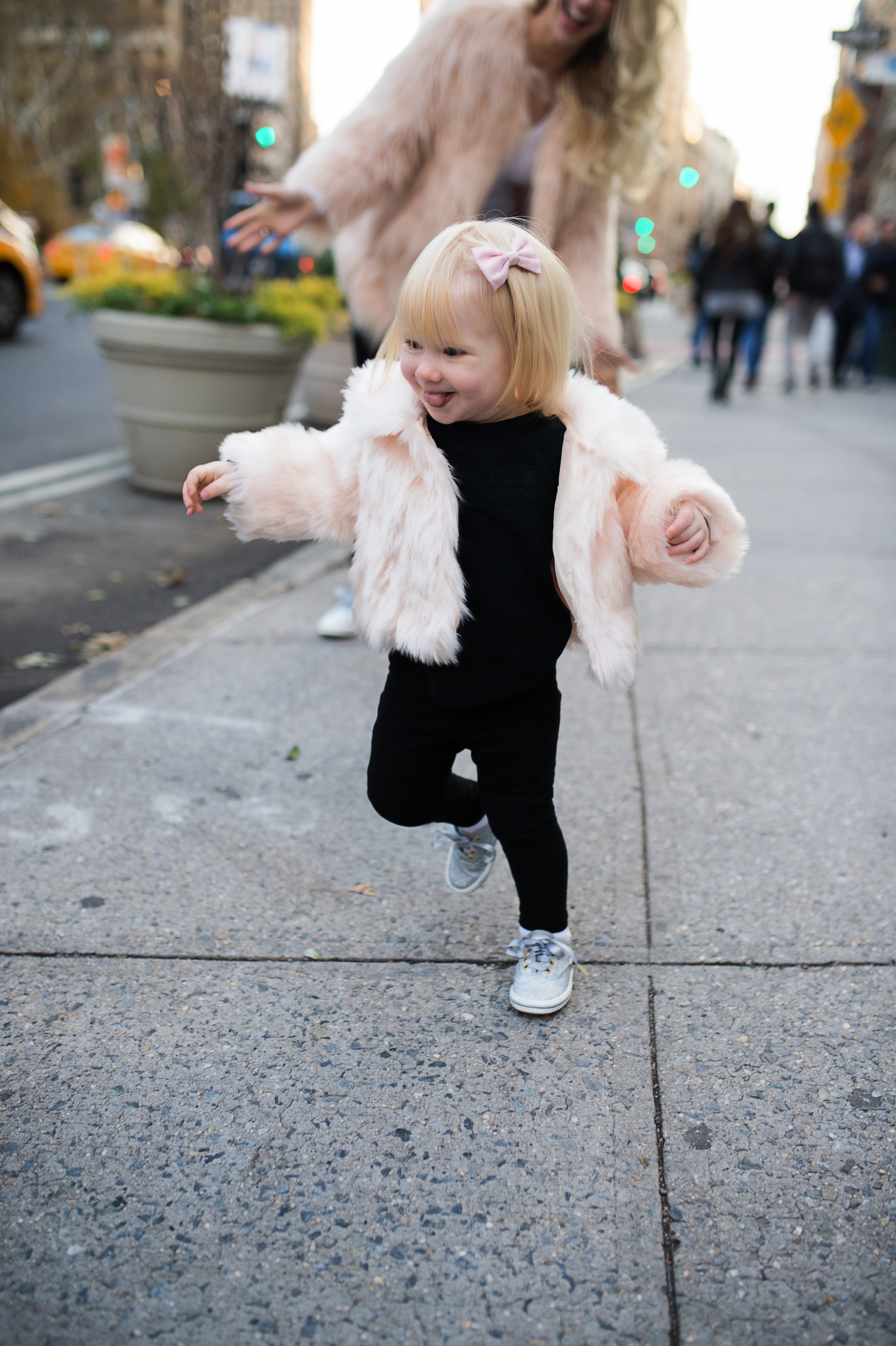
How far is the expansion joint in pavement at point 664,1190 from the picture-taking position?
1.51 m

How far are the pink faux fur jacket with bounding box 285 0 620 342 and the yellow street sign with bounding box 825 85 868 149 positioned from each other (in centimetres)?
1407

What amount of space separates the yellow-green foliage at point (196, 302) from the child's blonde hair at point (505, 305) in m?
4.10

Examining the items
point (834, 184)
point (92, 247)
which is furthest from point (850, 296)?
point (92, 247)

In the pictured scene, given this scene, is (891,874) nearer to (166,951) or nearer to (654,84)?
(166,951)

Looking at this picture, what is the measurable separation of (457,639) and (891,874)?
4.37ft

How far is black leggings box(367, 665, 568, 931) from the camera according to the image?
205 cm

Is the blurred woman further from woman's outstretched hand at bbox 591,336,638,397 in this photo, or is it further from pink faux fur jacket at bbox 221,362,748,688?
pink faux fur jacket at bbox 221,362,748,688

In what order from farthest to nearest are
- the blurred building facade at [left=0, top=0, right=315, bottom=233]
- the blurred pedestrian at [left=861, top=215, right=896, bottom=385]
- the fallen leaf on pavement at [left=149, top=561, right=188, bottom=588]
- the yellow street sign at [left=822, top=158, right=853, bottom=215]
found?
1. the yellow street sign at [left=822, top=158, right=853, bottom=215]
2. the blurred pedestrian at [left=861, top=215, right=896, bottom=385]
3. the blurred building facade at [left=0, top=0, right=315, bottom=233]
4. the fallen leaf on pavement at [left=149, top=561, right=188, bottom=588]

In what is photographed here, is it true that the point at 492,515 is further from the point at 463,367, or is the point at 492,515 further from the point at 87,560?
the point at 87,560

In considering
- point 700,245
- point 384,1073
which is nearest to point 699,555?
point 384,1073

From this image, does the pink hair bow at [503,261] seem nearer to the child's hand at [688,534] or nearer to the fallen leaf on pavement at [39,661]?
the child's hand at [688,534]

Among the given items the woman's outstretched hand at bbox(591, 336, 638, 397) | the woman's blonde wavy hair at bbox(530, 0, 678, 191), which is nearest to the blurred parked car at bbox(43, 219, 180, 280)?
the woman's blonde wavy hair at bbox(530, 0, 678, 191)

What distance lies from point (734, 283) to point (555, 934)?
10812 millimetres

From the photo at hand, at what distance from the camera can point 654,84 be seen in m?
3.00
